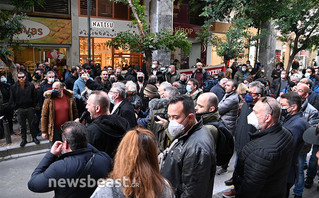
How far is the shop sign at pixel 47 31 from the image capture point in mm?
13070

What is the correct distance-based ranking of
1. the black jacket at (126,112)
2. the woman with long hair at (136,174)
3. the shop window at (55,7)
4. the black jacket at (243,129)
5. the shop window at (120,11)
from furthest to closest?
the shop window at (120,11)
the shop window at (55,7)
the black jacket at (243,129)
the black jacket at (126,112)
the woman with long hair at (136,174)

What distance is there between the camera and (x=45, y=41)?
44.8 ft

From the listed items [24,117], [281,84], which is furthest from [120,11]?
[24,117]

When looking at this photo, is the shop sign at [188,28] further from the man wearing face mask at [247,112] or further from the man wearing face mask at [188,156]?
the man wearing face mask at [188,156]

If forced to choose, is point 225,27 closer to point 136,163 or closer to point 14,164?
point 14,164

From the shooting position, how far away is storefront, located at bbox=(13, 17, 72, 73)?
13109mm

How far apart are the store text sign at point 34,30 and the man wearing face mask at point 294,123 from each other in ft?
41.4

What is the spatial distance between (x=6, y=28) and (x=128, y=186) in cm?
783

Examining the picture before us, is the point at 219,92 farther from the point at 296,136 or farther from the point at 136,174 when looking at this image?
the point at 136,174

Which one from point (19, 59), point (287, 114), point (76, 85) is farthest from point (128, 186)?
point (19, 59)

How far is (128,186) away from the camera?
67.9 inches

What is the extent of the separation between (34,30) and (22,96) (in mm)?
8060

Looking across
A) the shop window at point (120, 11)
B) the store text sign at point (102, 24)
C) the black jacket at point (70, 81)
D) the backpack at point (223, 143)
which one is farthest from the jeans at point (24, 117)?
the shop window at point (120, 11)

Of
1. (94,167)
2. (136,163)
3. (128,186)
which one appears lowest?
(94,167)
